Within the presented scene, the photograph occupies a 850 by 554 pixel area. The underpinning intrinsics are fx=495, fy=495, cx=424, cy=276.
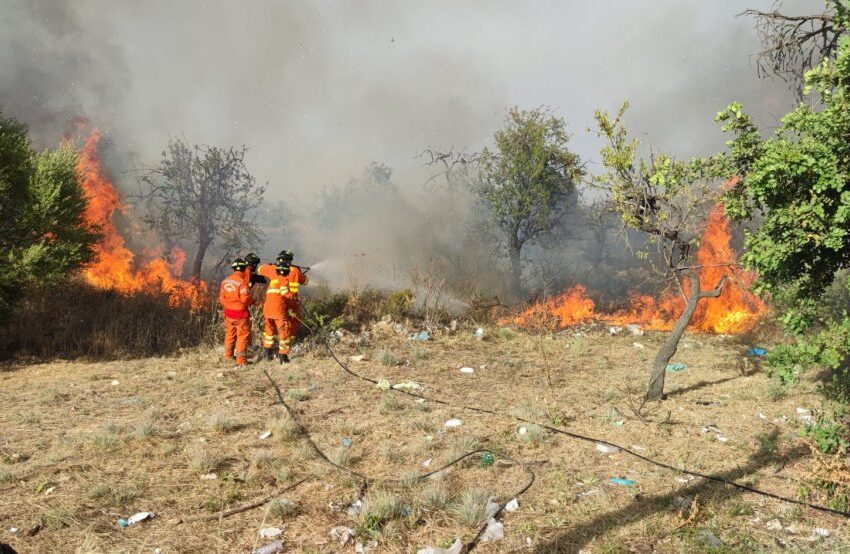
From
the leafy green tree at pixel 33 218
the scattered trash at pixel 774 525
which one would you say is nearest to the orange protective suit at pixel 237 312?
the leafy green tree at pixel 33 218

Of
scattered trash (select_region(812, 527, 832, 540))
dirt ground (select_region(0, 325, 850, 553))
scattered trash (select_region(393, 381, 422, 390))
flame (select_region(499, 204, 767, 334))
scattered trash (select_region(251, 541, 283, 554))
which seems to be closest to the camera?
scattered trash (select_region(251, 541, 283, 554))

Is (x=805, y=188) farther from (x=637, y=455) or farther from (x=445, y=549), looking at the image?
(x=445, y=549)

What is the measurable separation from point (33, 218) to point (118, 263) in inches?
429

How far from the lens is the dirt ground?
395 cm

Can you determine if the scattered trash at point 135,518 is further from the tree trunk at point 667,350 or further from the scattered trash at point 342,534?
the tree trunk at point 667,350

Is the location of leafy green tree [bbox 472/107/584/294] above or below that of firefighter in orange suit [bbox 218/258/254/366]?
above

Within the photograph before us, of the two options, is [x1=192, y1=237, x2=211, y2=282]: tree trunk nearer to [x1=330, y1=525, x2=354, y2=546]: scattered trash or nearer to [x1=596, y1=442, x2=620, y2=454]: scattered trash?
[x1=596, y1=442, x2=620, y2=454]: scattered trash

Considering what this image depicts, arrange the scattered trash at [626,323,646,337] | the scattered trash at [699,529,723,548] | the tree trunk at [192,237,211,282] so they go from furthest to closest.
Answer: the tree trunk at [192,237,211,282], the scattered trash at [626,323,646,337], the scattered trash at [699,529,723,548]

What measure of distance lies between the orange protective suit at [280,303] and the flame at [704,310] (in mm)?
6533

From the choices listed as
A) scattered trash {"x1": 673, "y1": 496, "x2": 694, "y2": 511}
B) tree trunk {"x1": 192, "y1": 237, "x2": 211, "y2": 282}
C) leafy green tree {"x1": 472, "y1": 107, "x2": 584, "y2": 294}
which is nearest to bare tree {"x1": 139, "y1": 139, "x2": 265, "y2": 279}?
tree trunk {"x1": 192, "y1": 237, "x2": 211, "y2": 282}

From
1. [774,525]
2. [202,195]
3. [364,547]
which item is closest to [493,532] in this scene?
[364,547]

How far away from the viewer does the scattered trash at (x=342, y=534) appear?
12.6ft

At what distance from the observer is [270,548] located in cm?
370

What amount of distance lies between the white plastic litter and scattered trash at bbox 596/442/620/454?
3750 mm
